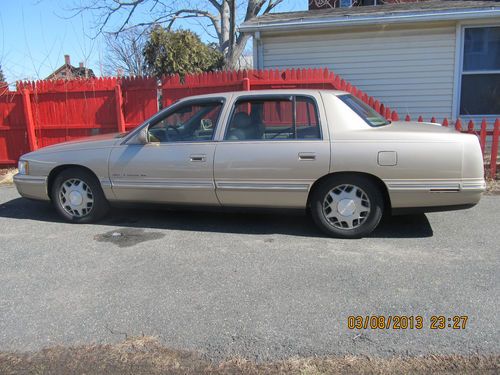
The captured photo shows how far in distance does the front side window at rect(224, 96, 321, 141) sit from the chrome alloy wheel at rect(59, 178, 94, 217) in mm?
1939

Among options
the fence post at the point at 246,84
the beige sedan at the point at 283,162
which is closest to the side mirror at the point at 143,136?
the beige sedan at the point at 283,162

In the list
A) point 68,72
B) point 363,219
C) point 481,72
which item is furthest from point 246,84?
point 481,72

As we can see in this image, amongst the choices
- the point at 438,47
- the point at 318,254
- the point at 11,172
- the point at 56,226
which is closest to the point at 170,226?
the point at 56,226

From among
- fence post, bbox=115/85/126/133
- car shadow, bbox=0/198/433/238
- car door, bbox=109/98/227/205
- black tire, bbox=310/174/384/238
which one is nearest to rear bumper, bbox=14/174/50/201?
car shadow, bbox=0/198/433/238

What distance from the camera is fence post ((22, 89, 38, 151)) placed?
8664 mm

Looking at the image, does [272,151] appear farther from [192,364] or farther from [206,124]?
[192,364]

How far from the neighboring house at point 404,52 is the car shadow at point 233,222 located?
16.4ft

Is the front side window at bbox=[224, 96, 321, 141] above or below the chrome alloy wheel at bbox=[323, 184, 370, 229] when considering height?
above

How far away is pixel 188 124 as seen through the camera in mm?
4883

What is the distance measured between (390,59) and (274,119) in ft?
18.6

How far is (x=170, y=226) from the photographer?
5109mm

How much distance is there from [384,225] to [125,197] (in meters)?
3.04

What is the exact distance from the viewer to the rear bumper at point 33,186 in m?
5.34

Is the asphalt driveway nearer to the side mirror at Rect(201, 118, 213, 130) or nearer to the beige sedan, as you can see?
the beige sedan
